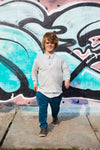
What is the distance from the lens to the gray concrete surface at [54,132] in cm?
290

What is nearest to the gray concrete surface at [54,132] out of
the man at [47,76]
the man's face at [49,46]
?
the man at [47,76]

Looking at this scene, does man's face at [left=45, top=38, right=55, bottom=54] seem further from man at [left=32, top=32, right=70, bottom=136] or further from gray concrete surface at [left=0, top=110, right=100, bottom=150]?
gray concrete surface at [left=0, top=110, right=100, bottom=150]

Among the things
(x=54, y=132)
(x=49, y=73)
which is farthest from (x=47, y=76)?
(x=54, y=132)

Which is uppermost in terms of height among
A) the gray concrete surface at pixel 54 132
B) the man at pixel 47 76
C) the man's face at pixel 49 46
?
the man's face at pixel 49 46

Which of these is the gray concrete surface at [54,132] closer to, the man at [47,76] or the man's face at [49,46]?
the man at [47,76]

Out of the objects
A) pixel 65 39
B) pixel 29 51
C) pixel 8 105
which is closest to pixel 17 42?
pixel 29 51

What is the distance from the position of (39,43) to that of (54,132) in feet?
5.76

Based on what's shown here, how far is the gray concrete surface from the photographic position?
2.90 metres

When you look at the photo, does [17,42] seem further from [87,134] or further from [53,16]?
[87,134]

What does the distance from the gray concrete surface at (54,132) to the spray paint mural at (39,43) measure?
51cm

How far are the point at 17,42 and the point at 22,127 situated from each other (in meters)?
1.65

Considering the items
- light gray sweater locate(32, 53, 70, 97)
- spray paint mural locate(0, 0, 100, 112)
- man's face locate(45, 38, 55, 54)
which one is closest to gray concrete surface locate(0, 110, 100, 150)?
spray paint mural locate(0, 0, 100, 112)

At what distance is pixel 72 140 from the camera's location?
119 inches

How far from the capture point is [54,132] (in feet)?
10.6
